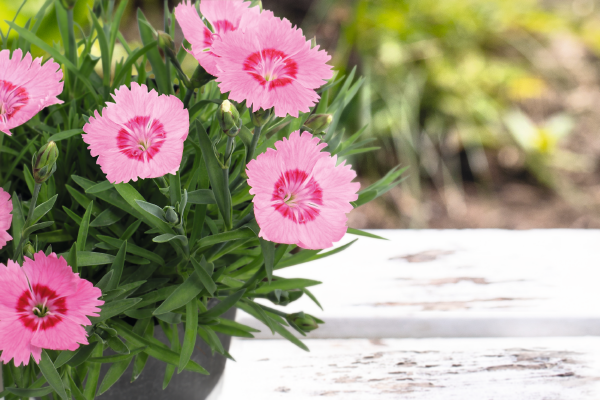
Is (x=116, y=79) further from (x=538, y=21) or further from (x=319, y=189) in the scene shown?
(x=538, y=21)

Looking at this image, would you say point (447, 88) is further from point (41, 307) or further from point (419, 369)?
point (41, 307)

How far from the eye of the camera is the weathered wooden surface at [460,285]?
1.98 ft

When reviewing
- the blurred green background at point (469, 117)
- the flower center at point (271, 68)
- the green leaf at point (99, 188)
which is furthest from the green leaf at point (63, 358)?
the blurred green background at point (469, 117)

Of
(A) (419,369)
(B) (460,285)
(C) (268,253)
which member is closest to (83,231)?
(C) (268,253)

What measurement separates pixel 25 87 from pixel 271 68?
0.48 feet

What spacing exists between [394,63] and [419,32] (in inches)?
6.0

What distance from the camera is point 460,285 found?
675 mm

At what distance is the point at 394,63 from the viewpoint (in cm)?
159

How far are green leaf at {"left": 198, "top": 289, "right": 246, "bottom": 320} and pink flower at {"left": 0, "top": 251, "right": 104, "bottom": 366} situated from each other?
106 mm

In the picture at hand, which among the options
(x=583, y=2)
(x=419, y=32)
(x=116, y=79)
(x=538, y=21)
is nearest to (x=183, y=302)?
(x=116, y=79)

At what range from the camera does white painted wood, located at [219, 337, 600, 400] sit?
20.4 inches

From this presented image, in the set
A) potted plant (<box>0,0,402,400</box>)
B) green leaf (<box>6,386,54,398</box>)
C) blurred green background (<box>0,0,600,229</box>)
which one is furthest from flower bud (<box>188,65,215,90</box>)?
blurred green background (<box>0,0,600,229</box>)

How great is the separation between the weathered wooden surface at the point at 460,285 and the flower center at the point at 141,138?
0.36m

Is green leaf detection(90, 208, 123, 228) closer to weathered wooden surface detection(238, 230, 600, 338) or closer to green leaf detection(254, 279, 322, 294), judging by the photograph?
green leaf detection(254, 279, 322, 294)
